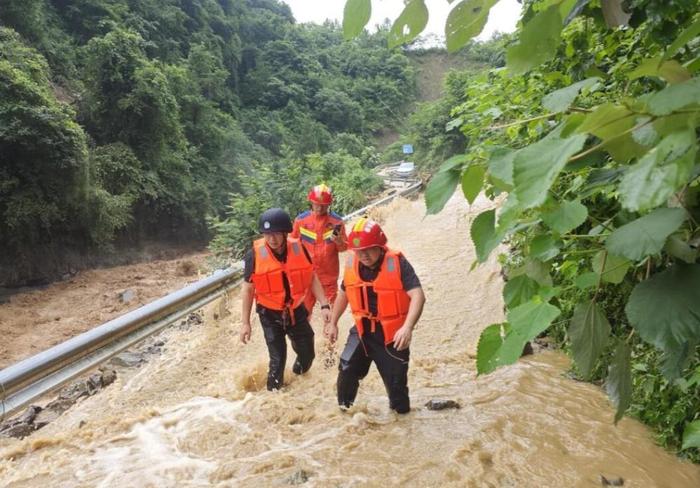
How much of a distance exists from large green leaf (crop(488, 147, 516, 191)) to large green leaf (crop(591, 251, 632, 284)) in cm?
35

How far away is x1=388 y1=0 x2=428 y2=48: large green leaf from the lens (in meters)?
0.85

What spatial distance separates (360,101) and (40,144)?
153ft

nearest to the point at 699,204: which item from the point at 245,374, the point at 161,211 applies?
the point at 245,374

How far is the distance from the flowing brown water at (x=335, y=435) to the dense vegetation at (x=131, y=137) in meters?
7.45

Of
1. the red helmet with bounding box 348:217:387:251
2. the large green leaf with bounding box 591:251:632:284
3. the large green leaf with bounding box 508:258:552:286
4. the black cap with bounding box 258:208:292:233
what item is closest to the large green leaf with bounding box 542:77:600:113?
the large green leaf with bounding box 591:251:632:284

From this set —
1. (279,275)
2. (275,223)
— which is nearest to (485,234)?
(275,223)

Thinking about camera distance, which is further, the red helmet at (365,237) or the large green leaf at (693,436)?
the red helmet at (365,237)

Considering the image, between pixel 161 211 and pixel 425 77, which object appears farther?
pixel 425 77

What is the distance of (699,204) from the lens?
37.9 inches

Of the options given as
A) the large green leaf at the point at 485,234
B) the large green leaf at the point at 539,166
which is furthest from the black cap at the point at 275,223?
the large green leaf at the point at 539,166

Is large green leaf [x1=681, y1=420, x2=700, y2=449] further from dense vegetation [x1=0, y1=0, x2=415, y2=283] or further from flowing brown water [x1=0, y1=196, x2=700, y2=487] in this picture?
dense vegetation [x1=0, y1=0, x2=415, y2=283]

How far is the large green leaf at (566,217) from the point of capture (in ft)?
2.74

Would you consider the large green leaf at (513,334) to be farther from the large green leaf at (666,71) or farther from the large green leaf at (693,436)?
the large green leaf at (693,436)

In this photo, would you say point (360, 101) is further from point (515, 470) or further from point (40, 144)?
point (515, 470)
